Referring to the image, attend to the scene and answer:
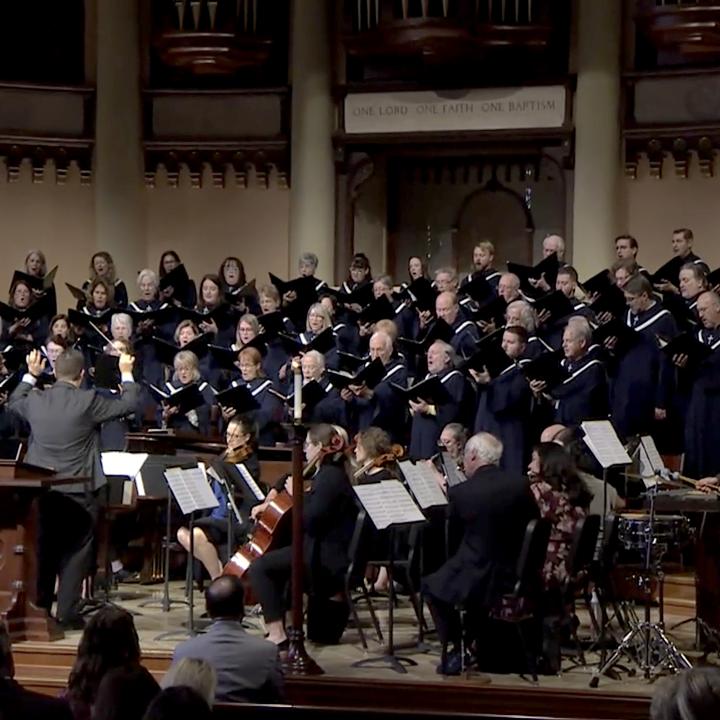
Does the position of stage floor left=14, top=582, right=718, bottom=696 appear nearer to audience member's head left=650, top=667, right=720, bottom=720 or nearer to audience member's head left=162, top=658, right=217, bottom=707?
audience member's head left=162, top=658, right=217, bottom=707

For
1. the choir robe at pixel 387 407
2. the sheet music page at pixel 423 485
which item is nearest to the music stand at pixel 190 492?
the sheet music page at pixel 423 485

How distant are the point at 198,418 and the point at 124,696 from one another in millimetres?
6148

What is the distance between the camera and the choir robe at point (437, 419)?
9.90 meters

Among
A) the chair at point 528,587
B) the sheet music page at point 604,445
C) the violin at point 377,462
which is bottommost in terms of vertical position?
the chair at point 528,587

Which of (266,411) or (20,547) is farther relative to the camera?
(266,411)

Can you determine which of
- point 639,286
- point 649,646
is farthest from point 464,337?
point 649,646

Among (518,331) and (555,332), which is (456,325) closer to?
(555,332)

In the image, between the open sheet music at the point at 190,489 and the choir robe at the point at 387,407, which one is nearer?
the open sheet music at the point at 190,489

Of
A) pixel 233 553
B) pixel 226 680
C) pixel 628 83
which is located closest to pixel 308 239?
pixel 628 83

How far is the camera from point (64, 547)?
8.38 meters

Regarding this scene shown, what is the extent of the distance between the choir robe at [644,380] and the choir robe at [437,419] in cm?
93

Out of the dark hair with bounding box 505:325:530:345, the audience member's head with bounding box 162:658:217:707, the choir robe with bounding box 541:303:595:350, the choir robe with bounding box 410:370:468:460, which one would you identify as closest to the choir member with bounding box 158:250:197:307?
the choir robe with bounding box 410:370:468:460

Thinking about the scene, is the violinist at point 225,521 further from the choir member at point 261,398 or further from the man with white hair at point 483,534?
the man with white hair at point 483,534

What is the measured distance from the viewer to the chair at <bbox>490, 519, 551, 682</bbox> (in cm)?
726
